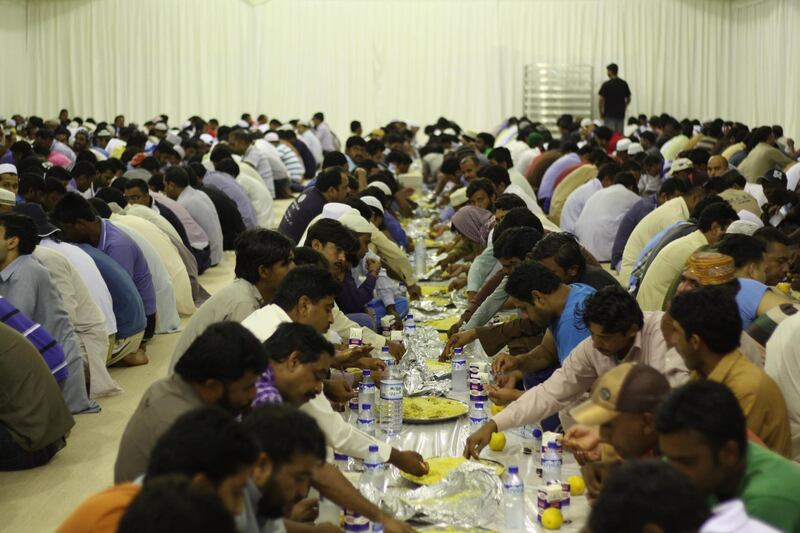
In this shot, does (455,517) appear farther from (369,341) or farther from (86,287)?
(86,287)

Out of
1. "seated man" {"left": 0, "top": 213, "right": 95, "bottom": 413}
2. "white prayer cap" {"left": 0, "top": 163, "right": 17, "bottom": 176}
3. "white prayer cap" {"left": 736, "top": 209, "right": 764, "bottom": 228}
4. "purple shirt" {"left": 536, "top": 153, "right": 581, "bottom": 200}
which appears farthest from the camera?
"purple shirt" {"left": 536, "top": 153, "right": 581, "bottom": 200}

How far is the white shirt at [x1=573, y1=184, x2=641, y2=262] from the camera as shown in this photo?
9211 millimetres

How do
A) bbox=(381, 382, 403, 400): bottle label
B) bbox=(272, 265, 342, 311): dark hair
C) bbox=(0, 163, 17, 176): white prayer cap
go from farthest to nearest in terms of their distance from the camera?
1. bbox=(0, 163, 17, 176): white prayer cap
2. bbox=(381, 382, 403, 400): bottle label
3. bbox=(272, 265, 342, 311): dark hair

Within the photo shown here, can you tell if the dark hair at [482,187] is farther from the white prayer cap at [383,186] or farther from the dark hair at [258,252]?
the dark hair at [258,252]

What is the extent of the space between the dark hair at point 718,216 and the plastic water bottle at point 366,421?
2468mm

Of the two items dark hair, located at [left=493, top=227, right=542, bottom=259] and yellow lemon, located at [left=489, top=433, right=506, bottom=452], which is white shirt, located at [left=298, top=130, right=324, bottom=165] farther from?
yellow lemon, located at [left=489, top=433, right=506, bottom=452]

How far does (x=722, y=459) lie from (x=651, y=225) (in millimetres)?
5324

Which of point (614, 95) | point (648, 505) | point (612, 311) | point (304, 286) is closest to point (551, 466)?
point (612, 311)

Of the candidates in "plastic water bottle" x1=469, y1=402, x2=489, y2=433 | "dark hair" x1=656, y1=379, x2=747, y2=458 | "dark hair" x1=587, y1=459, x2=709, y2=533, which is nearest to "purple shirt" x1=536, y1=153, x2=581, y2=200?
"plastic water bottle" x1=469, y1=402, x2=489, y2=433

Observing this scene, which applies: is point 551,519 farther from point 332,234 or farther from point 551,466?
point 332,234

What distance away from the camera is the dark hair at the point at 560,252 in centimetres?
485

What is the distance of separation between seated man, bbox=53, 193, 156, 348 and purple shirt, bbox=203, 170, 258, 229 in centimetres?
421

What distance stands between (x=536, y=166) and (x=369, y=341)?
7839mm

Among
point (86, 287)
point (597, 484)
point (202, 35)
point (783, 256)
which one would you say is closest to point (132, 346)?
point (86, 287)
